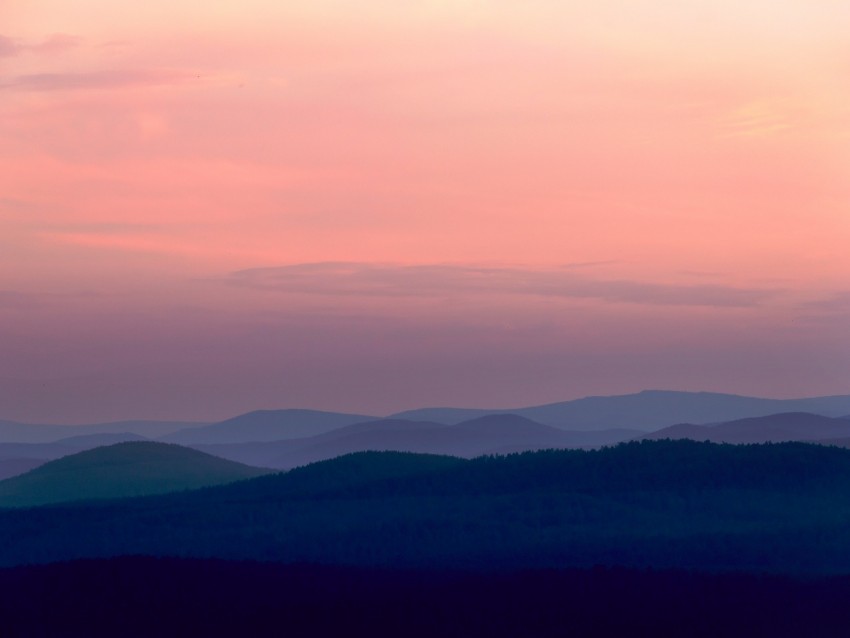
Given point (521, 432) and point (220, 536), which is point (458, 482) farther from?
point (521, 432)

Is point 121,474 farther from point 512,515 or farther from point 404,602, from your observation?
point 404,602

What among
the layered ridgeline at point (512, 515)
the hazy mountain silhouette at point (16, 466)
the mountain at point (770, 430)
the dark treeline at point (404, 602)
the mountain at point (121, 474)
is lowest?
the dark treeline at point (404, 602)

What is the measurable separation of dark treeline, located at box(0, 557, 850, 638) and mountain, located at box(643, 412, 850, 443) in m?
99.7

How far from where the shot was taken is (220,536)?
183ft

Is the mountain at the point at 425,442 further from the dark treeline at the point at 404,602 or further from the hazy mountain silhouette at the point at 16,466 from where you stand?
the dark treeline at the point at 404,602

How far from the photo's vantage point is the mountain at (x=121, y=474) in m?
94.8

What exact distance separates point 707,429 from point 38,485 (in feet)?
251

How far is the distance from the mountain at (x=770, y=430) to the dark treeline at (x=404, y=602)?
9973 centimetres

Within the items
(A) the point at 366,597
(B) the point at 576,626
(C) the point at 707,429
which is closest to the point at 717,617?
(B) the point at 576,626

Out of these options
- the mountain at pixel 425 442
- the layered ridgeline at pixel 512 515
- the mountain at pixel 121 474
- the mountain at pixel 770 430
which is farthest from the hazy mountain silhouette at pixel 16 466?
the layered ridgeline at pixel 512 515

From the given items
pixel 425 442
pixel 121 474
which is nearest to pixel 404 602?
pixel 121 474

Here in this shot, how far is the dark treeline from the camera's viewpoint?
1420 inches

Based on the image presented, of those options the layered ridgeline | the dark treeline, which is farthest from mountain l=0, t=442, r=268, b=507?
the dark treeline

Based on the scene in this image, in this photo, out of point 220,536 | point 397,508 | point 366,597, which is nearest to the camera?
point 366,597
